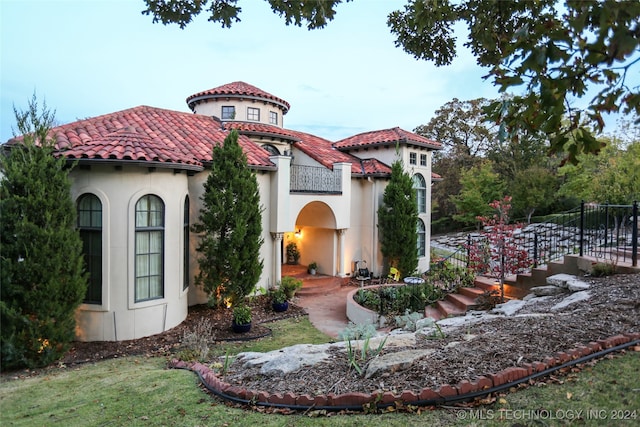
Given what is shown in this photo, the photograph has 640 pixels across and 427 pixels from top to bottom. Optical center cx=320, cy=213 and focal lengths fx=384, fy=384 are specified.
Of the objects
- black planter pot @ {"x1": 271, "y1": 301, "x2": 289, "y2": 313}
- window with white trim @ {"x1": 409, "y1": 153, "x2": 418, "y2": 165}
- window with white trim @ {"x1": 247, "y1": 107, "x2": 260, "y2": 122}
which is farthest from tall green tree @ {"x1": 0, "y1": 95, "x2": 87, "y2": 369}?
window with white trim @ {"x1": 409, "y1": 153, "x2": 418, "y2": 165}

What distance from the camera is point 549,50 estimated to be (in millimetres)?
2947

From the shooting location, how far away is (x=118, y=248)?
382 inches

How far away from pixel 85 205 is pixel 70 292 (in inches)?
91.8

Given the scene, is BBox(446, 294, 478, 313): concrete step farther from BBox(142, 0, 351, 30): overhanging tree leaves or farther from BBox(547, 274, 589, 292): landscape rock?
BBox(142, 0, 351, 30): overhanging tree leaves

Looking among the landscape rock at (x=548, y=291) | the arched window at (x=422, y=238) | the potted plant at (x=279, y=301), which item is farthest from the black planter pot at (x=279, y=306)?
the arched window at (x=422, y=238)

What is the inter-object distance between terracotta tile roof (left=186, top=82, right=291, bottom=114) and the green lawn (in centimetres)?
1402

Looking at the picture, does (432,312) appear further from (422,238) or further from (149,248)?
(422,238)

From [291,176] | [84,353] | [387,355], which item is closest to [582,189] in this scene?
[291,176]

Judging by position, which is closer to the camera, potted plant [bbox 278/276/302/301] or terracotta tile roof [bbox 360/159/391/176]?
potted plant [bbox 278/276/302/301]

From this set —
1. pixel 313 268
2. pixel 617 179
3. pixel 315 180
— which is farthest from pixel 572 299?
pixel 617 179

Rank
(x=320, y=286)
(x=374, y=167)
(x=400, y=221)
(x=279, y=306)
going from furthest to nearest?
(x=374, y=167) → (x=400, y=221) → (x=320, y=286) → (x=279, y=306)

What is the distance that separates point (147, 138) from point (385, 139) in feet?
39.1

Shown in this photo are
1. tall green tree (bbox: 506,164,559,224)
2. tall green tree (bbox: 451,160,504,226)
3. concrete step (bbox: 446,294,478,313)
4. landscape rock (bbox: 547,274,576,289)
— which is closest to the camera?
landscape rock (bbox: 547,274,576,289)

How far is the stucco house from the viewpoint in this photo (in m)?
9.68
